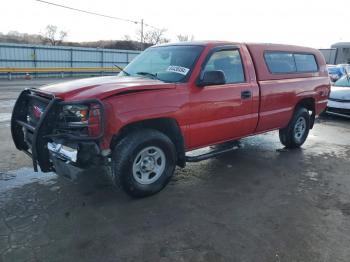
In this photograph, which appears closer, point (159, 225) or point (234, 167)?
point (159, 225)

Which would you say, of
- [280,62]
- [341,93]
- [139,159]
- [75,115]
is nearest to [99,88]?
[75,115]

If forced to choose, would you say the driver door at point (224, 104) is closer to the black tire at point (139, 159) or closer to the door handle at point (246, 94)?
the door handle at point (246, 94)

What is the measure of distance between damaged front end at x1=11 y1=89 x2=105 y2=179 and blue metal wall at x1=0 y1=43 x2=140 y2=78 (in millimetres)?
20927

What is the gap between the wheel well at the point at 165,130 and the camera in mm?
3902

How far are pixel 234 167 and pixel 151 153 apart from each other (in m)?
1.81

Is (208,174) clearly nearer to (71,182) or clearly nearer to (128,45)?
(71,182)

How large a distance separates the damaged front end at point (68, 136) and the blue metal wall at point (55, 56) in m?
20.9

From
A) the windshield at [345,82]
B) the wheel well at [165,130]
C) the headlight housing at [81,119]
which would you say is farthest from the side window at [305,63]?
the windshield at [345,82]

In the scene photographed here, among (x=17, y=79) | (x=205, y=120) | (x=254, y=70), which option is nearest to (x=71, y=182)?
(x=205, y=120)

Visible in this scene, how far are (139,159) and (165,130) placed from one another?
1.76ft

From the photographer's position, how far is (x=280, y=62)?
5852 mm

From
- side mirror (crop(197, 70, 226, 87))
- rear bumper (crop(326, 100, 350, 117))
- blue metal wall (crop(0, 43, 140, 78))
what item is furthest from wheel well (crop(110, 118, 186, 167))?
blue metal wall (crop(0, 43, 140, 78))

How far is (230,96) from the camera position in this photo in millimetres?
4750

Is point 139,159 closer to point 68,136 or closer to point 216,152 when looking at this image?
point 68,136
